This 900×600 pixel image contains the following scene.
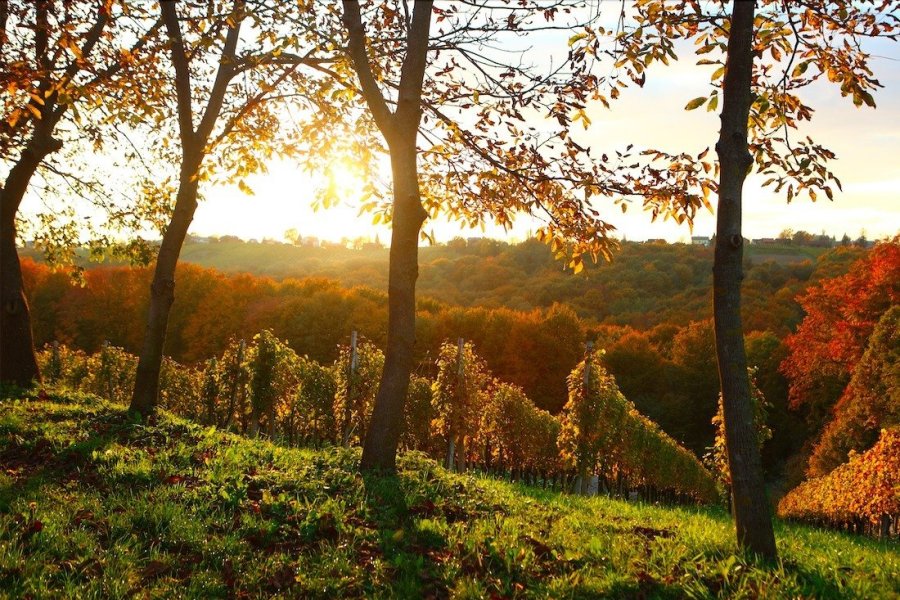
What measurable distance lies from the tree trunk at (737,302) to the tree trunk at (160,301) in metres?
8.62

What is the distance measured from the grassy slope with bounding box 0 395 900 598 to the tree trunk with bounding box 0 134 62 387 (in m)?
6.52

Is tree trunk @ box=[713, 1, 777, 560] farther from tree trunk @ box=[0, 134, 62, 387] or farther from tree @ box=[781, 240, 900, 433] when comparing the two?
tree @ box=[781, 240, 900, 433]

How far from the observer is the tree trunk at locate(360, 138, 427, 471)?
7.35 meters

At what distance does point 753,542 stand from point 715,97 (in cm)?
338

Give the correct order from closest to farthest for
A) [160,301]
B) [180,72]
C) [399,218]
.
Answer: [399,218]
[180,72]
[160,301]

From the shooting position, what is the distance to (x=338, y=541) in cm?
490

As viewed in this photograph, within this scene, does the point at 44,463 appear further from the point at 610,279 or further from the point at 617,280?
the point at 617,280

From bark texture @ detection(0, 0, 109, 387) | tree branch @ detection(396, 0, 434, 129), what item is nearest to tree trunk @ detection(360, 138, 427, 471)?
tree branch @ detection(396, 0, 434, 129)

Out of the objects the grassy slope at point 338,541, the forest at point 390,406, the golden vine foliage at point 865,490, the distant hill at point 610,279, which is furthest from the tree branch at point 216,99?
the distant hill at point 610,279

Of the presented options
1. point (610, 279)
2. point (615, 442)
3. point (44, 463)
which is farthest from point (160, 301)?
point (610, 279)

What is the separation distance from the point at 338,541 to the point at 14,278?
11.2 meters

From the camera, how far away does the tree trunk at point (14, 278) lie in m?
12.7

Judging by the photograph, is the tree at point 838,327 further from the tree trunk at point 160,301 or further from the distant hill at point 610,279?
the tree trunk at point 160,301

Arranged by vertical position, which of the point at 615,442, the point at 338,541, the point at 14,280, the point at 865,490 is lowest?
the point at 615,442
